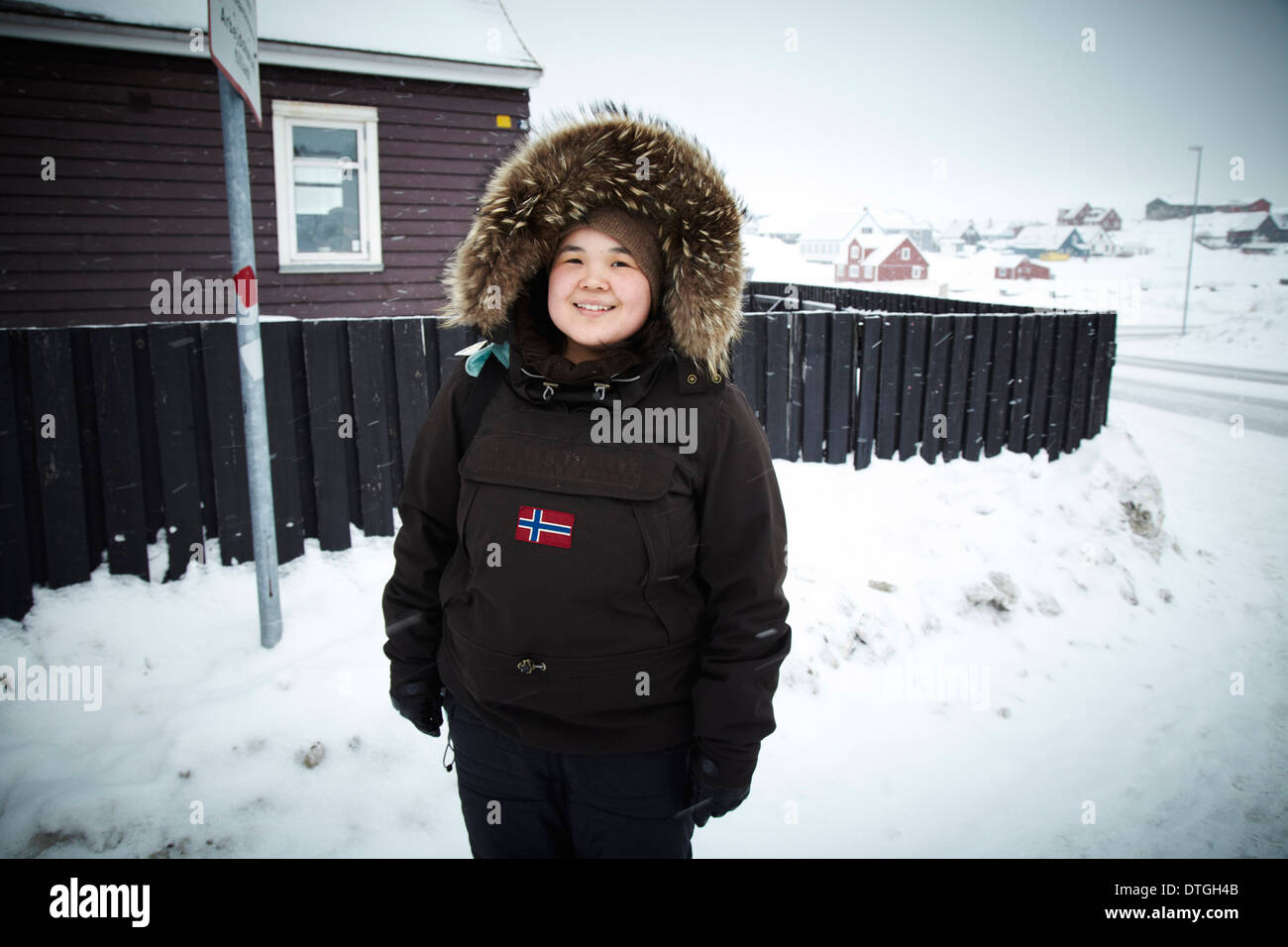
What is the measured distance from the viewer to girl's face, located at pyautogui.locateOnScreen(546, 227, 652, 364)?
1604 mm

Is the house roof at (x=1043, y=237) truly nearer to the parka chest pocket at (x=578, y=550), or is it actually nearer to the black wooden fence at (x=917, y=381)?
the black wooden fence at (x=917, y=381)

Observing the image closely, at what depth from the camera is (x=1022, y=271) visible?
58.4 m

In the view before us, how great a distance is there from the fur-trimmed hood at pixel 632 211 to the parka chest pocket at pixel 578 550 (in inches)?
14.8

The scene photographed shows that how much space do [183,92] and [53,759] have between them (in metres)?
7.52

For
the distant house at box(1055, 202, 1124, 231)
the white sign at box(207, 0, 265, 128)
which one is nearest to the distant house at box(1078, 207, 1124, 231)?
the distant house at box(1055, 202, 1124, 231)

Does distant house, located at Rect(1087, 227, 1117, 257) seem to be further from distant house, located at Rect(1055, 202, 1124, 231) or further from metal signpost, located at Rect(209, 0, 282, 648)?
metal signpost, located at Rect(209, 0, 282, 648)

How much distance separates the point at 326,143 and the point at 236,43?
21.8 feet

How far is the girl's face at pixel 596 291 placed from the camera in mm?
1604

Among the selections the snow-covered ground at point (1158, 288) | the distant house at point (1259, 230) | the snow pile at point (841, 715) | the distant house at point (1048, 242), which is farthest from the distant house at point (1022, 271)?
the snow pile at point (841, 715)

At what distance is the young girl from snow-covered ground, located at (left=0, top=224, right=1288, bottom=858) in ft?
4.19

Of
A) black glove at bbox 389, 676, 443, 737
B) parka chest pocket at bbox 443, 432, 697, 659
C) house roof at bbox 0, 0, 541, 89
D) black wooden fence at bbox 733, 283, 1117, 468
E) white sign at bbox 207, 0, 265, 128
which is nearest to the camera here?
parka chest pocket at bbox 443, 432, 697, 659

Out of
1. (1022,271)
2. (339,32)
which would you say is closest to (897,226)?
(1022,271)

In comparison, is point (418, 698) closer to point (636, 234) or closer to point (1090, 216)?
point (636, 234)

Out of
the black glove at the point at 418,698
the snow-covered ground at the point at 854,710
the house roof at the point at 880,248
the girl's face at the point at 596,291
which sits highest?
the house roof at the point at 880,248
